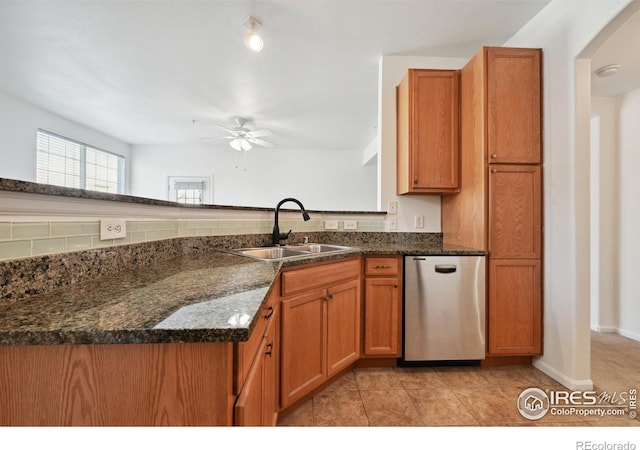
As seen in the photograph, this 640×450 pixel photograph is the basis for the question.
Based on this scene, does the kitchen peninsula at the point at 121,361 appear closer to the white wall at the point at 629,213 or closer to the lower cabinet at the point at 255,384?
the lower cabinet at the point at 255,384

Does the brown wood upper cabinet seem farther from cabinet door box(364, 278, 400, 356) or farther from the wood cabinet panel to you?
the wood cabinet panel

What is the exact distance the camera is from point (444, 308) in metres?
1.76

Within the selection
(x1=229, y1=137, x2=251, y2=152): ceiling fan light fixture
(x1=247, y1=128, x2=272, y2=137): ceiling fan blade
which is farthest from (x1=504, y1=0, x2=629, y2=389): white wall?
(x1=229, y1=137, x2=251, y2=152): ceiling fan light fixture

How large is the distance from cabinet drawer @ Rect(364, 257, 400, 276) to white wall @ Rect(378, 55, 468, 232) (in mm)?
621

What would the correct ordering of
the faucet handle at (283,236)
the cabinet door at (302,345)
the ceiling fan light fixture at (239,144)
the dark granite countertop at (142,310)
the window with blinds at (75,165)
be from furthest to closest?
the ceiling fan light fixture at (239,144) < the window with blinds at (75,165) < the faucet handle at (283,236) < the cabinet door at (302,345) < the dark granite countertop at (142,310)

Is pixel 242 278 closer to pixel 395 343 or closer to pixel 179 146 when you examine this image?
pixel 395 343

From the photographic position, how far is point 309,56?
2373 mm

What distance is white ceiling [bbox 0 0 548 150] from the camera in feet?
6.14

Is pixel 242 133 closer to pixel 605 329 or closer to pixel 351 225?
pixel 351 225

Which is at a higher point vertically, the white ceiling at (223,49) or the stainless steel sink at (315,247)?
the white ceiling at (223,49)

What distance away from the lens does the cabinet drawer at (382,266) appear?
1777 mm

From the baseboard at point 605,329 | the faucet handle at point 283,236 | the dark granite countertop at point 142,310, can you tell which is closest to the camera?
the dark granite countertop at point 142,310

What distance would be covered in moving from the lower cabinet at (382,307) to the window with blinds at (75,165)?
358 centimetres

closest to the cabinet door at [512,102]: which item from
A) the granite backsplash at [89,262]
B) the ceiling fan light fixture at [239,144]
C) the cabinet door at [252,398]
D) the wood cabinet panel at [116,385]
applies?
the granite backsplash at [89,262]
